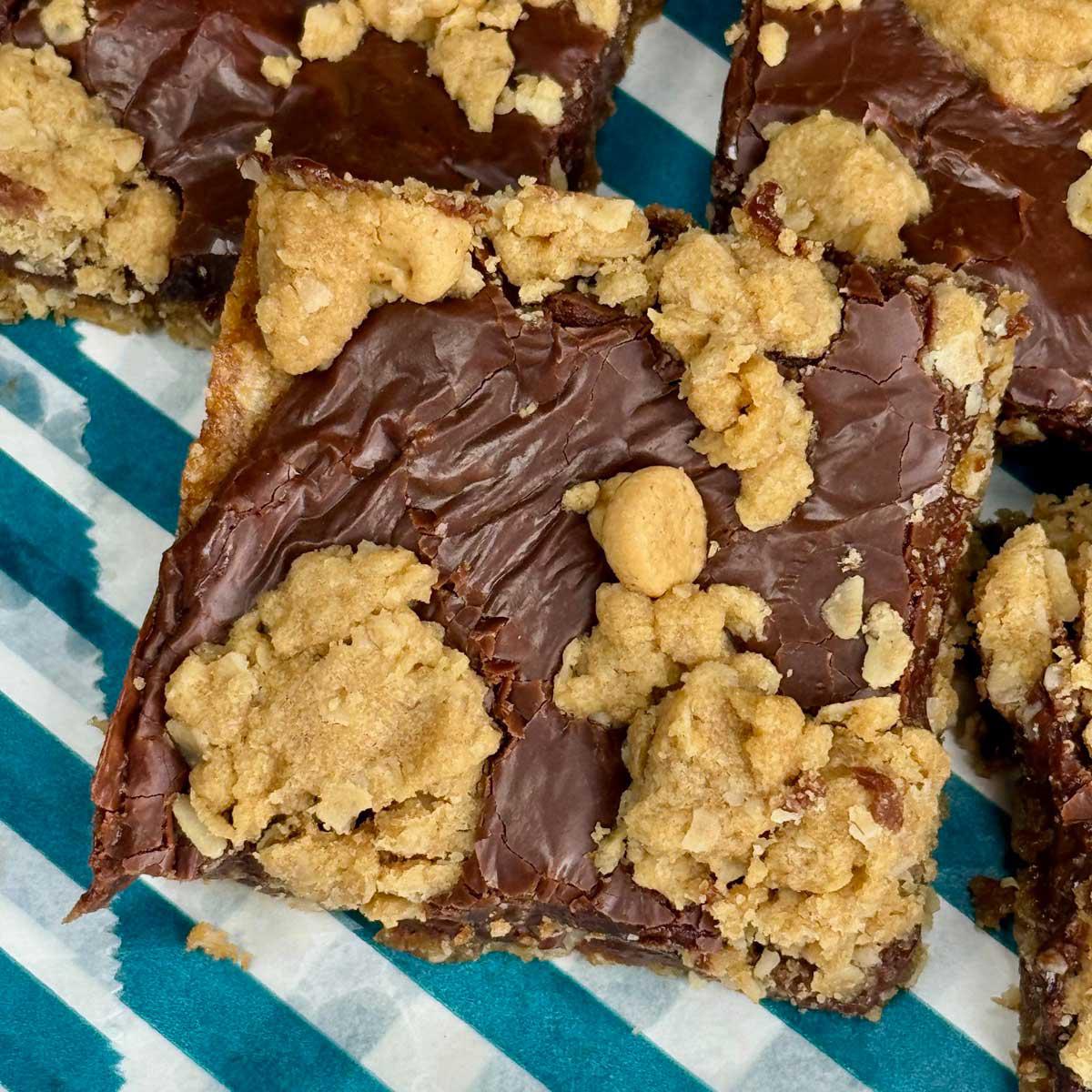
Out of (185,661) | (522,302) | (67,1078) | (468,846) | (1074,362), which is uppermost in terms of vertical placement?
(1074,362)

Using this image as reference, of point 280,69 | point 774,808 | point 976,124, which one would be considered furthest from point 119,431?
point 976,124

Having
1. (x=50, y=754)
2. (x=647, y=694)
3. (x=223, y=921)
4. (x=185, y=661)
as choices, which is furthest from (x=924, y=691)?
(x=50, y=754)

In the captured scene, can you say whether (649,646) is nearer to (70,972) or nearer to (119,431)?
(119,431)

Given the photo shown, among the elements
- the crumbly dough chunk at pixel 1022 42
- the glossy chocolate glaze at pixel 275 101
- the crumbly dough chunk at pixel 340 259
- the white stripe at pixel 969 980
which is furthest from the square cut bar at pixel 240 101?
the white stripe at pixel 969 980

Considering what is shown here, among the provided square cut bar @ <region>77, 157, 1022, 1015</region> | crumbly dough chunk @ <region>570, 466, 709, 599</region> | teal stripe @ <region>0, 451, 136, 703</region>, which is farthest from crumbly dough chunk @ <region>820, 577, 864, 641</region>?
teal stripe @ <region>0, 451, 136, 703</region>

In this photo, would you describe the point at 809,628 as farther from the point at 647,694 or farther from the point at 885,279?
the point at 885,279

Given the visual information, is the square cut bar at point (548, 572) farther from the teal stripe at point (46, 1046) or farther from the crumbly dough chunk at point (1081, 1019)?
the teal stripe at point (46, 1046)
